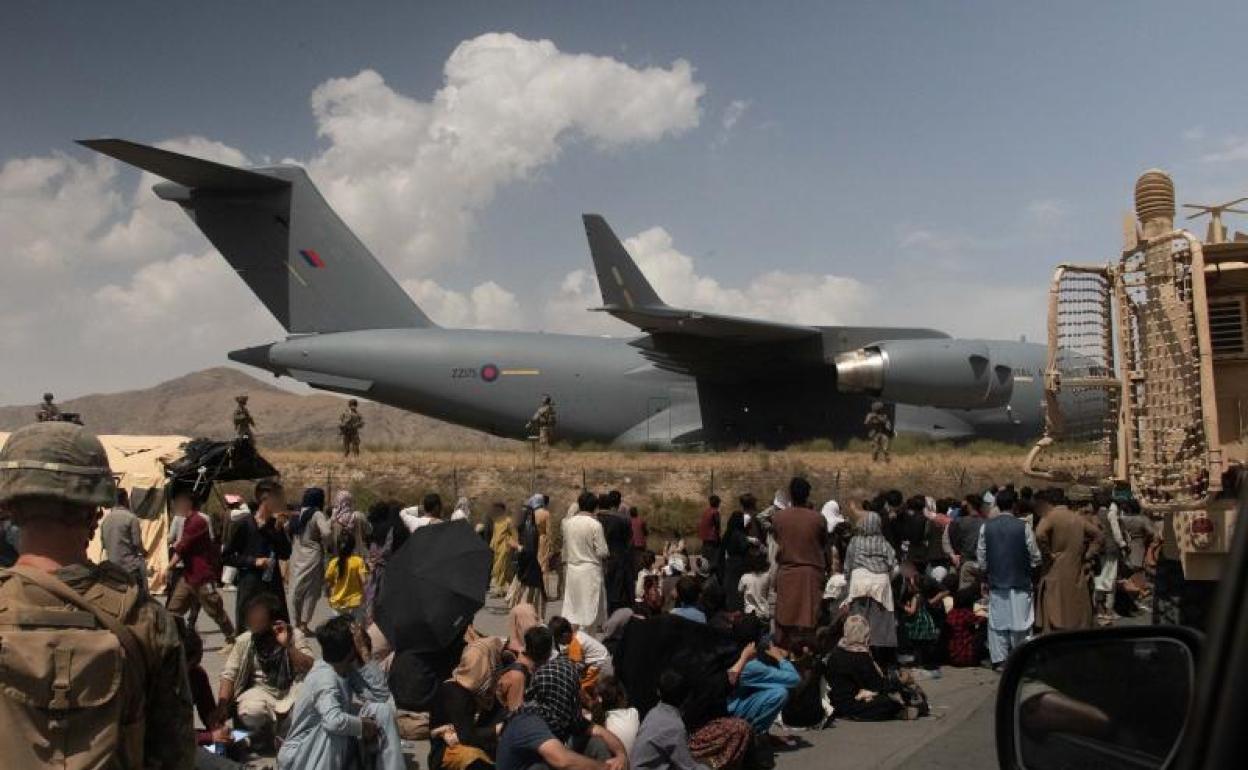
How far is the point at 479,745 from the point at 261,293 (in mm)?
18607

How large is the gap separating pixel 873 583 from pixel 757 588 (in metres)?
1.47

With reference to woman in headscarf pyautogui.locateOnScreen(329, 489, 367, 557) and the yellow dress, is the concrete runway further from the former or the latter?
the yellow dress

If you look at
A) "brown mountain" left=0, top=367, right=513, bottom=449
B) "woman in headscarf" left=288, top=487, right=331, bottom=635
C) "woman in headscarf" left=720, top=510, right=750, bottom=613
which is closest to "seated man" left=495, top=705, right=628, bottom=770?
"woman in headscarf" left=288, top=487, right=331, bottom=635

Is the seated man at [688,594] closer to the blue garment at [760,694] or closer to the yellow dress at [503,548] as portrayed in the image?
the blue garment at [760,694]

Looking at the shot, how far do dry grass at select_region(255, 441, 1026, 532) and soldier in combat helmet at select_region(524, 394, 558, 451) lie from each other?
975 millimetres

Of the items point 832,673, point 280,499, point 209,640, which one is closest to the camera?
point 832,673

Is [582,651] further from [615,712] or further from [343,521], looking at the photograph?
[343,521]

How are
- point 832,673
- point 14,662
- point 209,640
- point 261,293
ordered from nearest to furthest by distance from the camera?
point 14,662 < point 832,673 < point 209,640 < point 261,293

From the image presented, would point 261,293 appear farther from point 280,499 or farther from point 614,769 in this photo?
point 614,769

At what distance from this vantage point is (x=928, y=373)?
18.7 m

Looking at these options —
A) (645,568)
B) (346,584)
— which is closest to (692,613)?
(346,584)

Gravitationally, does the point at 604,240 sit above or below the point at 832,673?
above

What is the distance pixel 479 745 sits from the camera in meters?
5.29

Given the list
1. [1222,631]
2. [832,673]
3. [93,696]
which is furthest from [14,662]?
[832,673]
